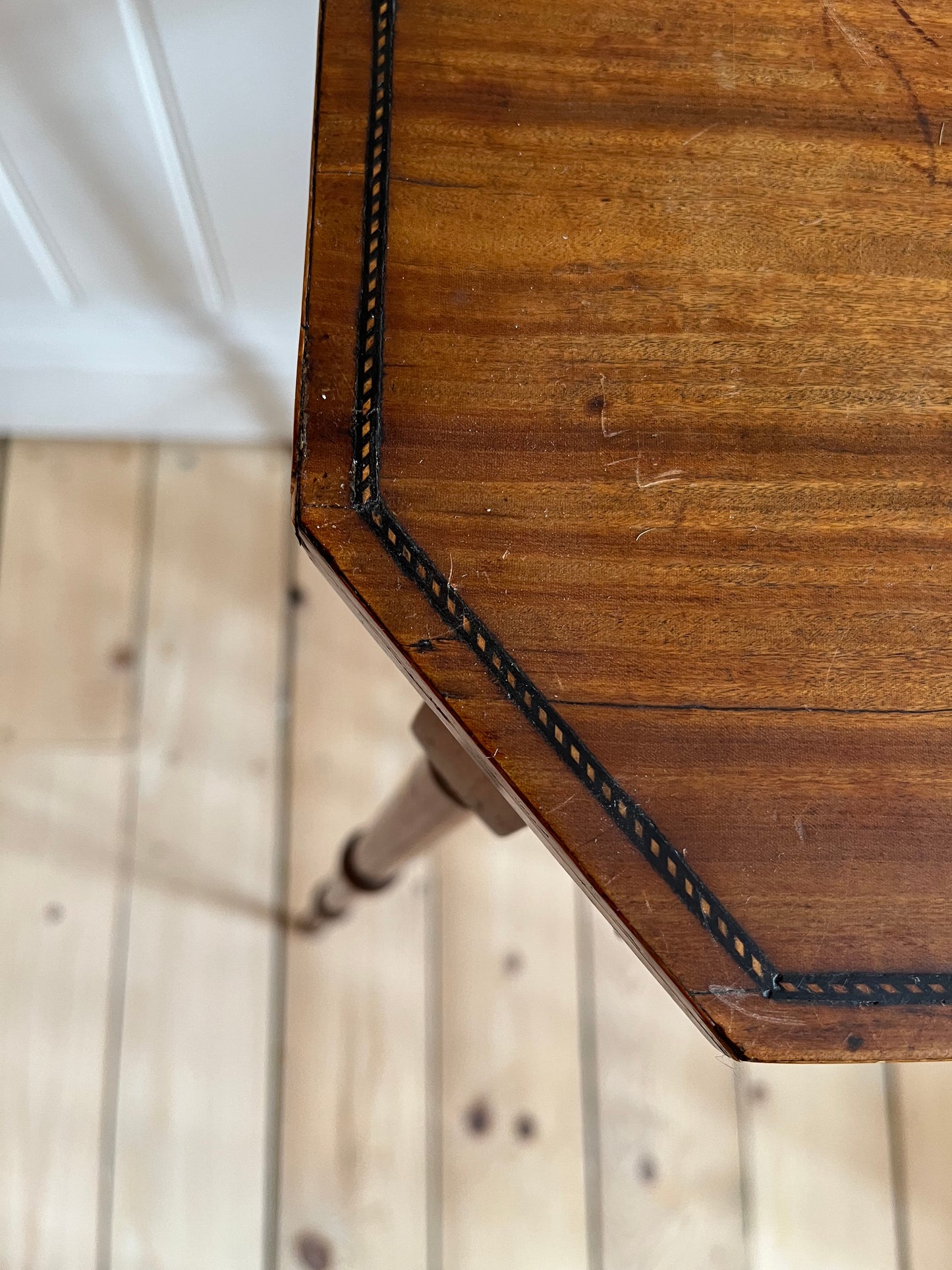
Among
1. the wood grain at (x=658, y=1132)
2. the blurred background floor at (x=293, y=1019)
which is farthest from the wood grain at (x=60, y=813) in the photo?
the wood grain at (x=658, y=1132)

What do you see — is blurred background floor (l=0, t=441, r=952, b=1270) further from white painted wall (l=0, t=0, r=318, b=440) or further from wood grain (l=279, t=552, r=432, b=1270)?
white painted wall (l=0, t=0, r=318, b=440)

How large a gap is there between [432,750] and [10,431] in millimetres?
667

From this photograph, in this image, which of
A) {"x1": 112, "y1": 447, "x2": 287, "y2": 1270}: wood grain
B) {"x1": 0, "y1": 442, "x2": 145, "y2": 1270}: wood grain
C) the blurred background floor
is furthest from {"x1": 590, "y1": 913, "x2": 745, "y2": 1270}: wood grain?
{"x1": 0, "y1": 442, "x2": 145, "y2": 1270}: wood grain

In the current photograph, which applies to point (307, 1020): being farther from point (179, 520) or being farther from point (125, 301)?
point (125, 301)

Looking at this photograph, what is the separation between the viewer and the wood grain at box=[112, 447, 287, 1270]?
750 mm

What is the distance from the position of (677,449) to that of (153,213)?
0.50 meters

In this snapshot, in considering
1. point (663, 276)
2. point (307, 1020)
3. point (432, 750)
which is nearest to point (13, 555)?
point (307, 1020)

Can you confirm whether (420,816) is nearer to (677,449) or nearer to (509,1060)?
(677,449)

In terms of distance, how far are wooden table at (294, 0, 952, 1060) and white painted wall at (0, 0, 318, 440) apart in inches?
9.4

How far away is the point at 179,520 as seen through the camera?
89 cm

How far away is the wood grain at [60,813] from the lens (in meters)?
0.75

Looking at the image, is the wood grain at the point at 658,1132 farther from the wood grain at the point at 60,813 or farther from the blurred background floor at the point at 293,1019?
the wood grain at the point at 60,813

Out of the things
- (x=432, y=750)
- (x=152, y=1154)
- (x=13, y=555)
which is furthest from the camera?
(x=13, y=555)

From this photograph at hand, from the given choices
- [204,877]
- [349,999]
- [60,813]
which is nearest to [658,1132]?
[349,999]
